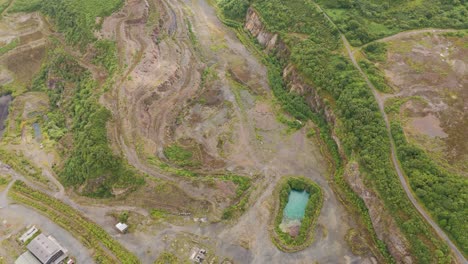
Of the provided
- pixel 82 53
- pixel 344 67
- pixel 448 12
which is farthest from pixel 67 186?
pixel 448 12

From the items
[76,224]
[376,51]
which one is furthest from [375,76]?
[76,224]

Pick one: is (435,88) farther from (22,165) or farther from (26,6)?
(26,6)

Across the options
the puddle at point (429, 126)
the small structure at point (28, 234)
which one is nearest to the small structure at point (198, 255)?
the small structure at point (28, 234)

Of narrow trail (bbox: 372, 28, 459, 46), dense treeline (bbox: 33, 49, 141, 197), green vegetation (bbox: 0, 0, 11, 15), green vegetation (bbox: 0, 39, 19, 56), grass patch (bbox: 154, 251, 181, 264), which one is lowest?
grass patch (bbox: 154, 251, 181, 264)

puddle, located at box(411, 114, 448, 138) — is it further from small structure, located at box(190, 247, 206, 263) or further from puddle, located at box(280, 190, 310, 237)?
small structure, located at box(190, 247, 206, 263)

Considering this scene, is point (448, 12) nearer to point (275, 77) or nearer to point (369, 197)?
point (275, 77)

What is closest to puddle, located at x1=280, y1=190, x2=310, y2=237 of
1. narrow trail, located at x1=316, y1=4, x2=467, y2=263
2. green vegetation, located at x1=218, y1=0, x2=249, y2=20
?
narrow trail, located at x1=316, y1=4, x2=467, y2=263

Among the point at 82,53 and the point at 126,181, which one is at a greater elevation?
the point at 82,53
